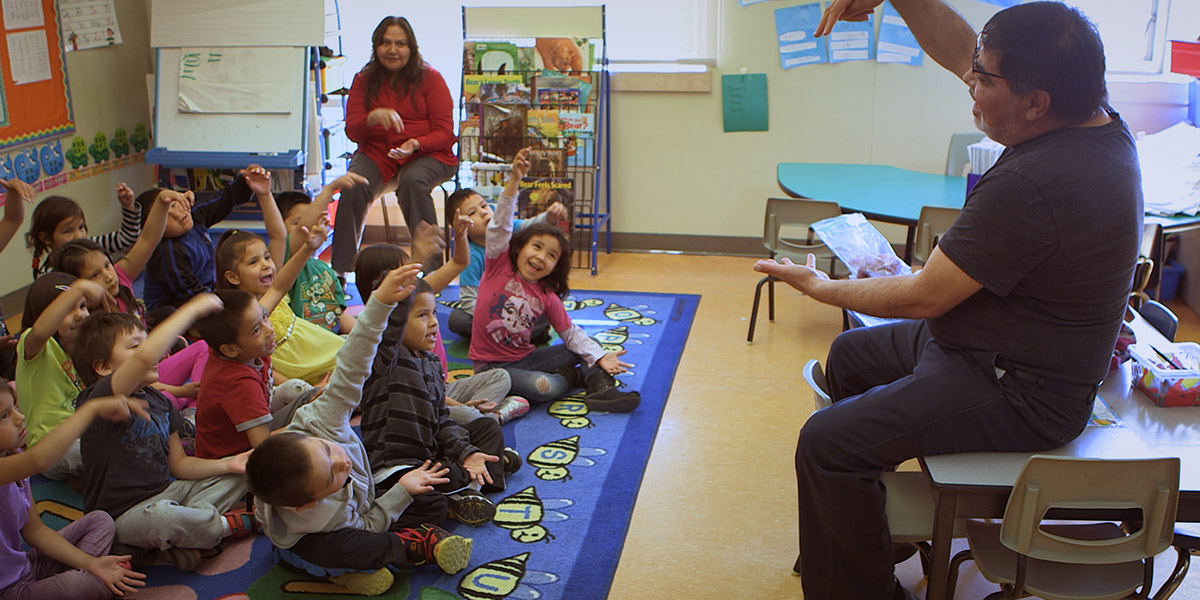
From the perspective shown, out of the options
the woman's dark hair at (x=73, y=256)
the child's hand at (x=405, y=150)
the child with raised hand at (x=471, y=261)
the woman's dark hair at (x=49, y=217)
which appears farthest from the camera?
the child's hand at (x=405, y=150)

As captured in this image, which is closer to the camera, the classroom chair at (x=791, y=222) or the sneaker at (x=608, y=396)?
the sneaker at (x=608, y=396)

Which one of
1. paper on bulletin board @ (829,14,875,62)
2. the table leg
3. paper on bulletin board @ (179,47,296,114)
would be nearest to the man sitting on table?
the table leg

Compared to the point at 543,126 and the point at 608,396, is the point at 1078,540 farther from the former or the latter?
the point at 543,126

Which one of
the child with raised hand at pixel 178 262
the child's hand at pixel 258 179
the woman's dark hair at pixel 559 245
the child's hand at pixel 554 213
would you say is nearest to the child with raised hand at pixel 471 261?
the child's hand at pixel 554 213

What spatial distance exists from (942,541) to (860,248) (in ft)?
5.08

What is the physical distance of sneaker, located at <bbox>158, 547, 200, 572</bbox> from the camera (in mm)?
2373

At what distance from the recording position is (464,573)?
2.37m

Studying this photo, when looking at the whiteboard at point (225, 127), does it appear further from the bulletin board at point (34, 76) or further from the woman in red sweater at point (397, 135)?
the woman in red sweater at point (397, 135)

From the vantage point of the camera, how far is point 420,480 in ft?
8.00

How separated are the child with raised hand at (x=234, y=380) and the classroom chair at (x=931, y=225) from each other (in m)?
2.40

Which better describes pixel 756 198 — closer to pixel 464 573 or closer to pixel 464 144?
pixel 464 144

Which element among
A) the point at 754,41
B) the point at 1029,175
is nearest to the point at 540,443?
the point at 1029,175

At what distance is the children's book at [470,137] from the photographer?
522 centimetres

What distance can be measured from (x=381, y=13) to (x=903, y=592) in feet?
15.1
